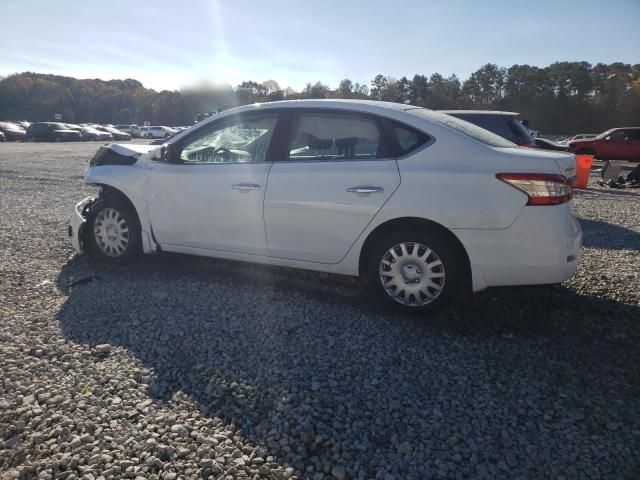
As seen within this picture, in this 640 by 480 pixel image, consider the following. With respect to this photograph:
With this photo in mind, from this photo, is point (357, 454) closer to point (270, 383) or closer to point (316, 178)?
point (270, 383)

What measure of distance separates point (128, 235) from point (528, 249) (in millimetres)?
3777

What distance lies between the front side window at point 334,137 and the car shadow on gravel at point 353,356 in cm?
128

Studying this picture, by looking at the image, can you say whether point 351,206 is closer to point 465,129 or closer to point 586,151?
point 465,129

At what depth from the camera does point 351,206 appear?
3.77 metres

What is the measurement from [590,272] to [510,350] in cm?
229

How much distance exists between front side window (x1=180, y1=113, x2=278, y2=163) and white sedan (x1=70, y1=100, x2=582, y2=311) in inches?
0.4

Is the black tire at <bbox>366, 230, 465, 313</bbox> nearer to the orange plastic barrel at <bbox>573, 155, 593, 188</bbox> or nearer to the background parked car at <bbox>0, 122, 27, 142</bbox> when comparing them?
the orange plastic barrel at <bbox>573, 155, 593, 188</bbox>

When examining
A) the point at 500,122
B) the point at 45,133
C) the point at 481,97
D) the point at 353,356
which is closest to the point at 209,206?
the point at 353,356

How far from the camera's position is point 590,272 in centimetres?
492

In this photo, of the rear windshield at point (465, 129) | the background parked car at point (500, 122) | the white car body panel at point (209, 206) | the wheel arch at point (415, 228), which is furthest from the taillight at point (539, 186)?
the background parked car at point (500, 122)

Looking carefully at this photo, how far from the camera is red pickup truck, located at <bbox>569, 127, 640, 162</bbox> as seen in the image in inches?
803

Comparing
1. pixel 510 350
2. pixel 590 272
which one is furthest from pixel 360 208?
pixel 590 272

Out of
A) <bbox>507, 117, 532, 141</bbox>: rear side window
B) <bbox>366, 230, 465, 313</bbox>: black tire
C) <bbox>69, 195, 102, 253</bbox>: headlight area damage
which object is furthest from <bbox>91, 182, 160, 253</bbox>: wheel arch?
<bbox>507, 117, 532, 141</bbox>: rear side window

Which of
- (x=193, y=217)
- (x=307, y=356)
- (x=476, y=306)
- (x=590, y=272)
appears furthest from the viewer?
(x=590, y=272)
